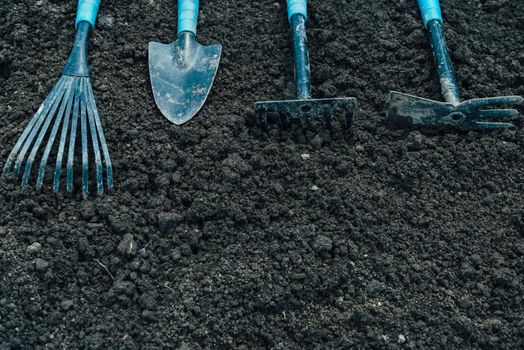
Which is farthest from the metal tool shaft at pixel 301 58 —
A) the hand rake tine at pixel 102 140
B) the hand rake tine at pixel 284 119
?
the hand rake tine at pixel 102 140

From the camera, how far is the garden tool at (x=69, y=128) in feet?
9.22

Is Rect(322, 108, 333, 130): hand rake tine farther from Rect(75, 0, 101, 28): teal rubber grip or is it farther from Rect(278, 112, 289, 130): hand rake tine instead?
Rect(75, 0, 101, 28): teal rubber grip

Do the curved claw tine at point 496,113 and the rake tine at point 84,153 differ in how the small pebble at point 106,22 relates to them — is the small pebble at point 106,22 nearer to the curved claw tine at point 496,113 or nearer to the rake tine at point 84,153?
the rake tine at point 84,153

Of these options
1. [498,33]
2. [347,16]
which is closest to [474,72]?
[498,33]

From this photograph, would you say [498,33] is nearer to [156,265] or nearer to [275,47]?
[275,47]

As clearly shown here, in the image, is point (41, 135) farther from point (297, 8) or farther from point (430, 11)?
point (430, 11)

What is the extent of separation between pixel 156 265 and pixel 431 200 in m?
1.10

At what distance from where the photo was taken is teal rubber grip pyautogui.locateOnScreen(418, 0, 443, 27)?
10.8ft

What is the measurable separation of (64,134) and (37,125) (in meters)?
0.14

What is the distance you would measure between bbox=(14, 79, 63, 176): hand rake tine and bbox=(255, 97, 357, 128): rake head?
870mm

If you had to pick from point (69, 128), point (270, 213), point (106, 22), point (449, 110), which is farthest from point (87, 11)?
point (449, 110)

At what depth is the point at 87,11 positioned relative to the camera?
329 cm

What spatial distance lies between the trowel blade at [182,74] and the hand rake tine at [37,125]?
42 centimetres

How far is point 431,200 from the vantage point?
2.81 metres
